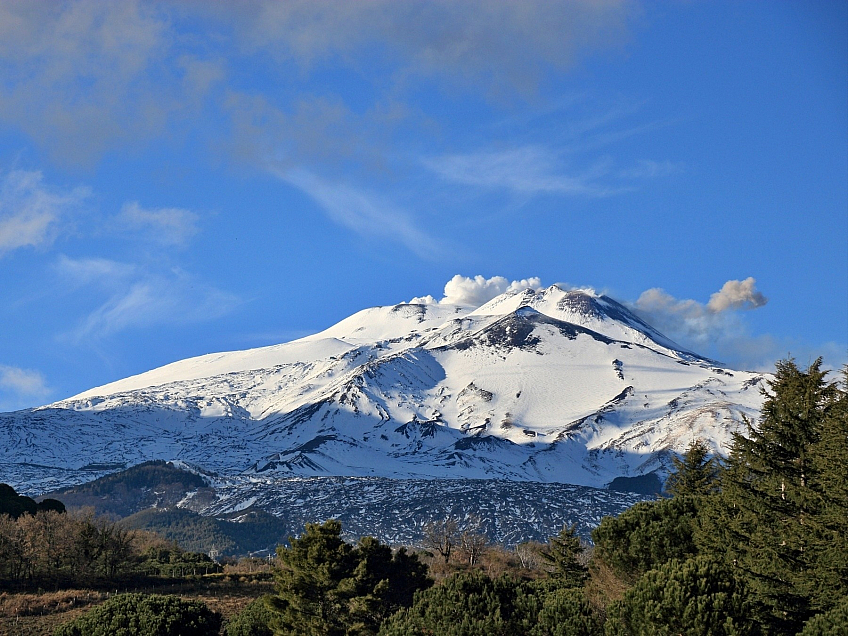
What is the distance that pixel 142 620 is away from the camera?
3975 centimetres

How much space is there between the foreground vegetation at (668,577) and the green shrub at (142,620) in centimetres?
8

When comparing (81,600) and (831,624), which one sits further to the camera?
(81,600)

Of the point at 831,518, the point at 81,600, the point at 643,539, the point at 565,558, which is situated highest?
the point at 831,518

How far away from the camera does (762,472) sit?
3906 cm

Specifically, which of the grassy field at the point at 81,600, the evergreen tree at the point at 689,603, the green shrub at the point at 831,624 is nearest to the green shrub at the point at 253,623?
the grassy field at the point at 81,600

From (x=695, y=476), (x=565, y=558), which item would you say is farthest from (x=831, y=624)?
(x=565, y=558)

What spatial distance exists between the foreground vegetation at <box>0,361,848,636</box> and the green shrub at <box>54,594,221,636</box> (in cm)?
8

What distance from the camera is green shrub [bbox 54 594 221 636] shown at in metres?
39.5

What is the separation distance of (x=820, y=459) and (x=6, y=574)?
5839 centimetres

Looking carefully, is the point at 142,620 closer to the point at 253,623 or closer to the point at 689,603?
the point at 253,623

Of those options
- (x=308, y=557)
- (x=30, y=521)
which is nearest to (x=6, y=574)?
(x=30, y=521)

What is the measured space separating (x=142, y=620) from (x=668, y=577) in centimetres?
2539

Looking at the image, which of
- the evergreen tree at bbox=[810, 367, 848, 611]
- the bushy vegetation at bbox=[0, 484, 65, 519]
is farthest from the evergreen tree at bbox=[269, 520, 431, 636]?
the bushy vegetation at bbox=[0, 484, 65, 519]

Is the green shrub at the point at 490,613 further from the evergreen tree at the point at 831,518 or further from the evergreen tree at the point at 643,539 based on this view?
the evergreen tree at the point at 831,518
